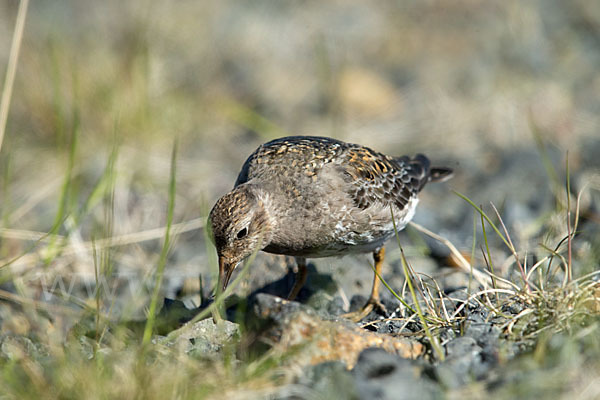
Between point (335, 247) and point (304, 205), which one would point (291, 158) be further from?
point (335, 247)

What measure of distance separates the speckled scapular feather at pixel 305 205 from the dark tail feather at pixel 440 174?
124 centimetres

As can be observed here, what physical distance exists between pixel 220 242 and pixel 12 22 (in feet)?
25.3

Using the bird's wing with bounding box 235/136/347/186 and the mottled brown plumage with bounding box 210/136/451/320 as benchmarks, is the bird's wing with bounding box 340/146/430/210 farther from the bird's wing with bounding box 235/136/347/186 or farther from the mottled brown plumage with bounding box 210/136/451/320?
the bird's wing with bounding box 235/136/347/186

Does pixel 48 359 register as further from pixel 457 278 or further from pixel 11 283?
pixel 457 278

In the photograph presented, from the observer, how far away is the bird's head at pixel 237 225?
5.24 metres

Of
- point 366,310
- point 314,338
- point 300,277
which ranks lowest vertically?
point 366,310

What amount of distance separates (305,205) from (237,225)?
638 mm

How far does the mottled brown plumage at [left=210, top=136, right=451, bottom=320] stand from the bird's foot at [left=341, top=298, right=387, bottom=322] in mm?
472

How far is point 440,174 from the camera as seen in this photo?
24.2 feet

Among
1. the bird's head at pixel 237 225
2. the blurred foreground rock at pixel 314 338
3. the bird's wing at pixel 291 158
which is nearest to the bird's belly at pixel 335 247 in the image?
the bird's head at pixel 237 225

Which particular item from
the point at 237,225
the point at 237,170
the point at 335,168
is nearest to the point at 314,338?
the point at 237,225

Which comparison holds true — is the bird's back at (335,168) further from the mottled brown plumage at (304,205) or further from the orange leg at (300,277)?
the orange leg at (300,277)

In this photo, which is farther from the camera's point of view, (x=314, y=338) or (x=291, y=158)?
(x=291, y=158)

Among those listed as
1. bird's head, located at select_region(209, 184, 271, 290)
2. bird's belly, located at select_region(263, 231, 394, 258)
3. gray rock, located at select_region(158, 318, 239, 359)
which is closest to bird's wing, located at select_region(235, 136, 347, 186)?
bird's head, located at select_region(209, 184, 271, 290)
